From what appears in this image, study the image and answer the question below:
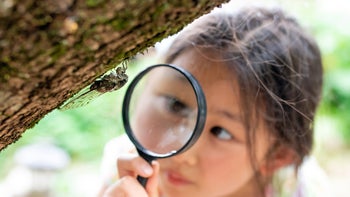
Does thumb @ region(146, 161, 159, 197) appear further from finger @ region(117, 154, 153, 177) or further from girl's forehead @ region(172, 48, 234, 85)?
girl's forehead @ region(172, 48, 234, 85)

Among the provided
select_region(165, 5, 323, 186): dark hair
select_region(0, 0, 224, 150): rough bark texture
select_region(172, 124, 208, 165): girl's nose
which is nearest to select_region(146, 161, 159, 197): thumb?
select_region(172, 124, 208, 165): girl's nose

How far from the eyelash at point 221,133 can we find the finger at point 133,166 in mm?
432

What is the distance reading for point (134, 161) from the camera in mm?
1713

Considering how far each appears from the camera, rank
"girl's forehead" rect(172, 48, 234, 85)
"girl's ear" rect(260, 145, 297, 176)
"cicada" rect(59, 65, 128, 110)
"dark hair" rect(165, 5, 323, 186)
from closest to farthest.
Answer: "cicada" rect(59, 65, 128, 110) < "girl's forehead" rect(172, 48, 234, 85) < "dark hair" rect(165, 5, 323, 186) < "girl's ear" rect(260, 145, 297, 176)

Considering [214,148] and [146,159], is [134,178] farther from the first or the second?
[214,148]

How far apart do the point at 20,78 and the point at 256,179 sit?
6.33ft

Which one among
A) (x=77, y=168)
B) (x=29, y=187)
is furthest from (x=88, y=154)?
(x=29, y=187)

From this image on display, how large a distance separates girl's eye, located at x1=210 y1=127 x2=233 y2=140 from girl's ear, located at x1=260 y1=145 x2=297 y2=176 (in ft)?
1.21

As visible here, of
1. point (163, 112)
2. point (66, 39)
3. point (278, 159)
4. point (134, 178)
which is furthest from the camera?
point (278, 159)

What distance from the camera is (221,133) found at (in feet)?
7.00

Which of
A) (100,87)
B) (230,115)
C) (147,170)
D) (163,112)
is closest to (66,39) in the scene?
(100,87)

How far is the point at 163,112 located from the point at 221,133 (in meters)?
0.30

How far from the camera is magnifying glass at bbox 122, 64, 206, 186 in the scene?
1668 mm

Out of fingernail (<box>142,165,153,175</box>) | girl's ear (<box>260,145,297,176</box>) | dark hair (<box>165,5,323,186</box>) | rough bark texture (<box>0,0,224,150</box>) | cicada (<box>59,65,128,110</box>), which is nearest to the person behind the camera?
rough bark texture (<box>0,0,224,150</box>)
